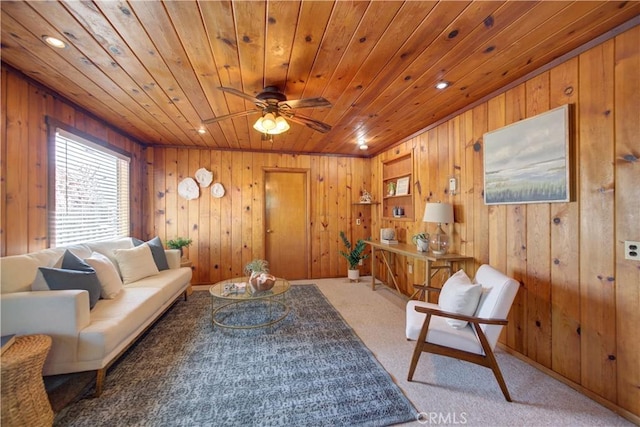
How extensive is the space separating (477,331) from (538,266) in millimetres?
874

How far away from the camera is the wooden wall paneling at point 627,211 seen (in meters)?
1.49

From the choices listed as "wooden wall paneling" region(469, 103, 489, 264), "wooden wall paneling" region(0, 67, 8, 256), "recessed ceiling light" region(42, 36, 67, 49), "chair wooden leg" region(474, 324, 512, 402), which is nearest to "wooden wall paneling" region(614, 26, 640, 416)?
"chair wooden leg" region(474, 324, 512, 402)

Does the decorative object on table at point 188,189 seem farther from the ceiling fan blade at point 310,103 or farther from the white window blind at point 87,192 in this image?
the ceiling fan blade at point 310,103

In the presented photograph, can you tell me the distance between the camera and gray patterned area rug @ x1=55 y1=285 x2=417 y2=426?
4.96 ft

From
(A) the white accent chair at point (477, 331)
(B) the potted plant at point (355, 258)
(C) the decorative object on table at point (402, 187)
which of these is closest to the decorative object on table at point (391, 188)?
(C) the decorative object on table at point (402, 187)

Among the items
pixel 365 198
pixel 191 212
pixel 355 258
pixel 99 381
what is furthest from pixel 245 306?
pixel 365 198

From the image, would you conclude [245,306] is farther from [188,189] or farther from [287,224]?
[188,189]

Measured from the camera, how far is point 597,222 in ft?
5.45

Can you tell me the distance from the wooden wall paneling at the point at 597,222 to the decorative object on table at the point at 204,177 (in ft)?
14.6

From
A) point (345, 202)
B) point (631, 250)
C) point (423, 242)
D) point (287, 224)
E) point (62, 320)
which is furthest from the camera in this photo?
point (345, 202)

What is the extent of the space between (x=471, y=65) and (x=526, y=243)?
152 cm

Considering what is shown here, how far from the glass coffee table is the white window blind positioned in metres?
1.56

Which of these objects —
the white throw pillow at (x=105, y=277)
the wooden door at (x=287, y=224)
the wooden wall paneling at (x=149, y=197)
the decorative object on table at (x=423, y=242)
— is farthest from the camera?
the wooden door at (x=287, y=224)

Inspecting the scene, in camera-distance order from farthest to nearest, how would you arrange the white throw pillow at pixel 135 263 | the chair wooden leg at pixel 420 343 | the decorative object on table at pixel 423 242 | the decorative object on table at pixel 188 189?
the decorative object on table at pixel 188 189 < the decorative object on table at pixel 423 242 < the white throw pillow at pixel 135 263 < the chair wooden leg at pixel 420 343
